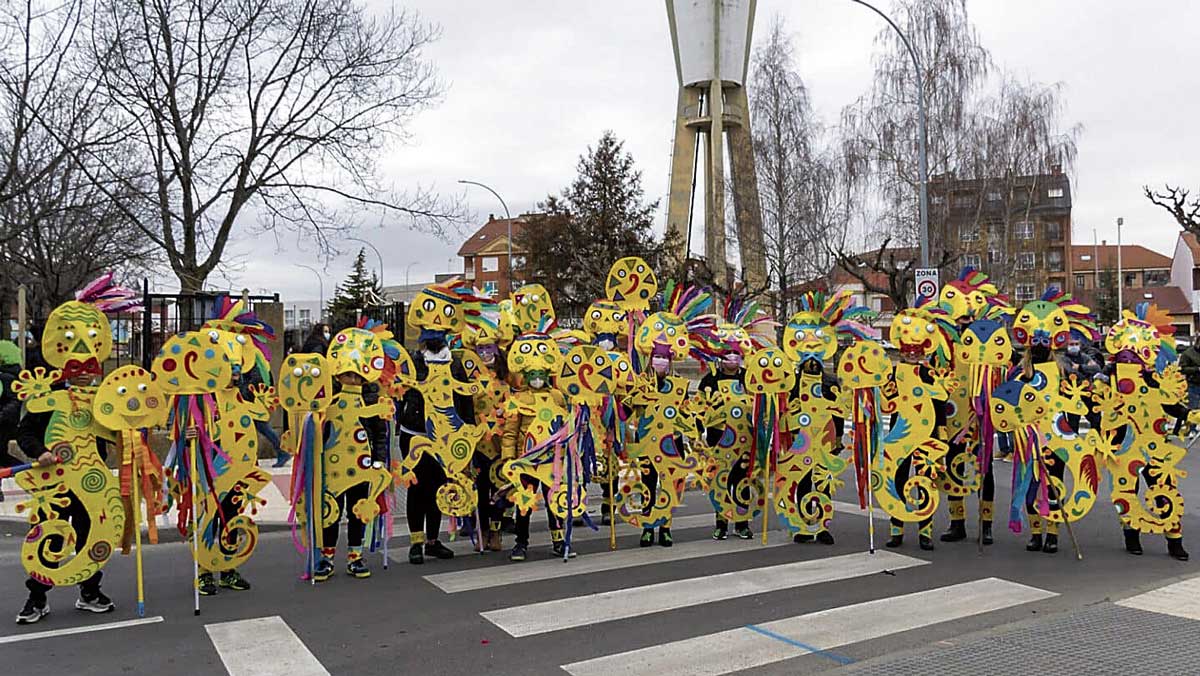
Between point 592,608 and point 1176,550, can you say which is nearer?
point 592,608

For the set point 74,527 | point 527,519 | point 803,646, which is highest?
point 74,527

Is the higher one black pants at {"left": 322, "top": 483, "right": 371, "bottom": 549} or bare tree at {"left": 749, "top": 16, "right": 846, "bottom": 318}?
bare tree at {"left": 749, "top": 16, "right": 846, "bottom": 318}

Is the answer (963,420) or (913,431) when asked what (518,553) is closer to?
(913,431)

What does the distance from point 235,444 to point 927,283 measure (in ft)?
38.4

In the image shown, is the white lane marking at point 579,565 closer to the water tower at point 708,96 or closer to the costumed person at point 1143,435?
the costumed person at point 1143,435

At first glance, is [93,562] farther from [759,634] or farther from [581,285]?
[581,285]

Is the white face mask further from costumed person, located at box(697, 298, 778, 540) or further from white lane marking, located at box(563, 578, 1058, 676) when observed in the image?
white lane marking, located at box(563, 578, 1058, 676)

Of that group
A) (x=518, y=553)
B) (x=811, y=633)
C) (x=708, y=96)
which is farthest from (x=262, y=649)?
(x=708, y=96)

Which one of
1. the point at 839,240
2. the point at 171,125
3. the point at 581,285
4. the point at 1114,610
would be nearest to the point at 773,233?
the point at 839,240

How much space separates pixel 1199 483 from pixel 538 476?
29.3ft

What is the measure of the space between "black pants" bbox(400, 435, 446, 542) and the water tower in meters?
23.6

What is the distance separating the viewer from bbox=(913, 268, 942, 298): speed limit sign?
49.9 ft

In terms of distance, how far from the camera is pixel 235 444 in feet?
22.2

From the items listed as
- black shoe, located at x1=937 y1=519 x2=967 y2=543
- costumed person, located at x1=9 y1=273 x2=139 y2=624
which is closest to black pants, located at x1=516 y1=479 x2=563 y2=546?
costumed person, located at x1=9 y1=273 x2=139 y2=624
